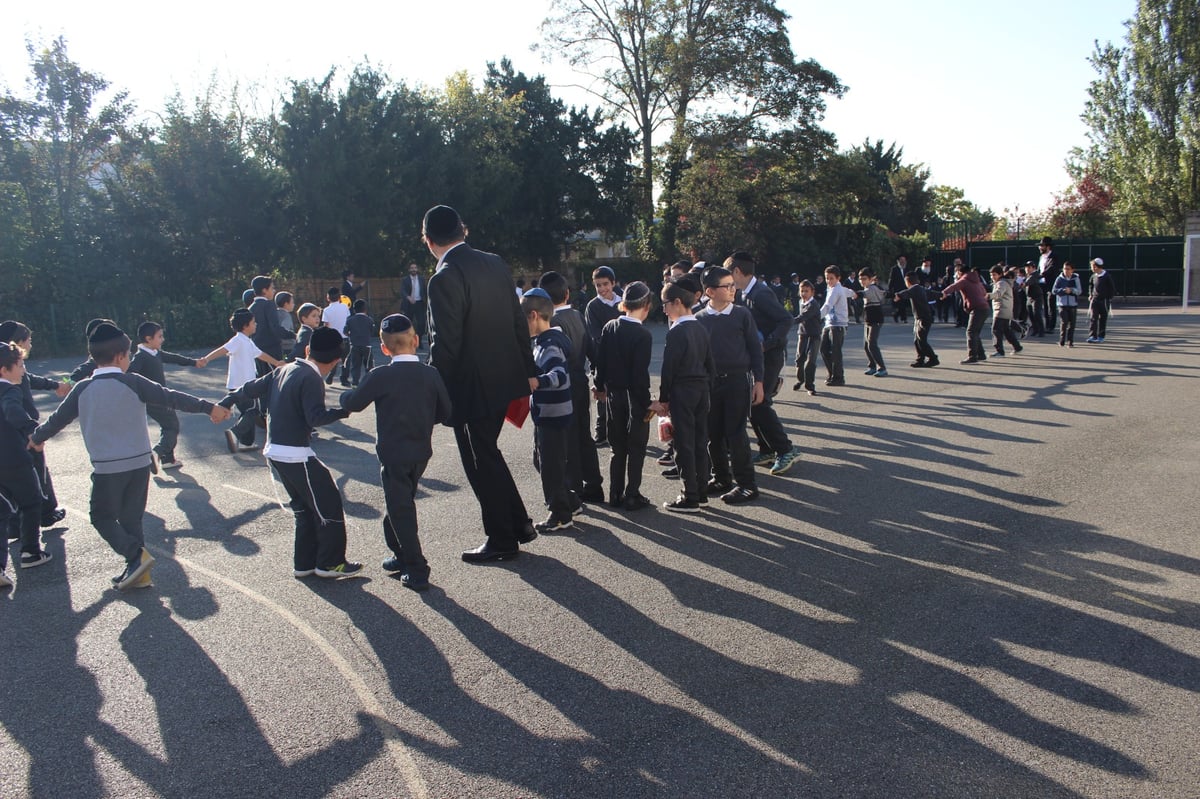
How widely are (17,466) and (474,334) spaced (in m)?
3.24

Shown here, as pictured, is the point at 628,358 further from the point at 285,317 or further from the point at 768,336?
the point at 285,317

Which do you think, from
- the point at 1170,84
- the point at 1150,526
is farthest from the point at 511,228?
the point at 1150,526

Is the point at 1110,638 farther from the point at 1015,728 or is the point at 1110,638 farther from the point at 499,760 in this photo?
the point at 499,760

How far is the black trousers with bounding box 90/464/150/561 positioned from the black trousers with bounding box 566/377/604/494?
2.96 metres

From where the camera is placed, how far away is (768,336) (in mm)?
9141

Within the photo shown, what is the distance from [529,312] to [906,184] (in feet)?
202

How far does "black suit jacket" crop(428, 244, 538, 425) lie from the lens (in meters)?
5.75

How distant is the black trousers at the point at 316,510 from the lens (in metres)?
5.73

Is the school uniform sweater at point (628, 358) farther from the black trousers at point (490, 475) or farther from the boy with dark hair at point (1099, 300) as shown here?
the boy with dark hair at point (1099, 300)

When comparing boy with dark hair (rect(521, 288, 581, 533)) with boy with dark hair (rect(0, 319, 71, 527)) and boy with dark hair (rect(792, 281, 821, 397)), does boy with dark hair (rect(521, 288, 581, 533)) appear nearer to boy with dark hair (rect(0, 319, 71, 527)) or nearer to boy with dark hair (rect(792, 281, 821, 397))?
boy with dark hair (rect(0, 319, 71, 527))

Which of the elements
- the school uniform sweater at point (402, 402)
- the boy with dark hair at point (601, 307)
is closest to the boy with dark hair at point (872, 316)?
the boy with dark hair at point (601, 307)

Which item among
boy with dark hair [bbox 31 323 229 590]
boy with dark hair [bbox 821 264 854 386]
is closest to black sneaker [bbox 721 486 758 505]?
boy with dark hair [bbox 31 323 229 590]

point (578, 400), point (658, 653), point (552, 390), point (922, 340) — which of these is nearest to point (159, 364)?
point (578, 400)

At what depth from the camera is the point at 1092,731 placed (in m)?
3.72
